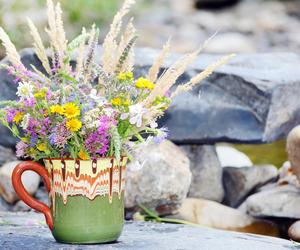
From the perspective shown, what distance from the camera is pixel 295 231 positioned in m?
3.92

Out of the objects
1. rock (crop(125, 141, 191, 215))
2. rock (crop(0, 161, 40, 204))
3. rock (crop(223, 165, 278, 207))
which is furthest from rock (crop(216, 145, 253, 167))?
rock (crop(0, 161, 40, 204))

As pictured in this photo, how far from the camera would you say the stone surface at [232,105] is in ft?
13.7

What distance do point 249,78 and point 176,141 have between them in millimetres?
534

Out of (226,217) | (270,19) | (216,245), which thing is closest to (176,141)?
(226,217)

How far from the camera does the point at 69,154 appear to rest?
2660 millimetres

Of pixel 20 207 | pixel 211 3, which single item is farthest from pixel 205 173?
pixel 211 3

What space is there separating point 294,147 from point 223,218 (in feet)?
1.82

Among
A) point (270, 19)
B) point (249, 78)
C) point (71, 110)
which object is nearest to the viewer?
point (71, 110)

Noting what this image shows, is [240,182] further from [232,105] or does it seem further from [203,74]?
[203,74]

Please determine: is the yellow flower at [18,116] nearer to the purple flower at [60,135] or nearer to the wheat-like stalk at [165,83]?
the purple flower at [60,135]

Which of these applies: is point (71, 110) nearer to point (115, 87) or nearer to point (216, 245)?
point (115, 87)

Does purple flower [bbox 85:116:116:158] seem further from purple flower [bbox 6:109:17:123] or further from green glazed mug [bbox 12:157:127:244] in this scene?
purple flower [bbox 6:109:17:123]

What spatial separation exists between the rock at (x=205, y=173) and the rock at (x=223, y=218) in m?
0.25

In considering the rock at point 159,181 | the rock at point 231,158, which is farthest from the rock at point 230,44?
the rock at point 159,181
